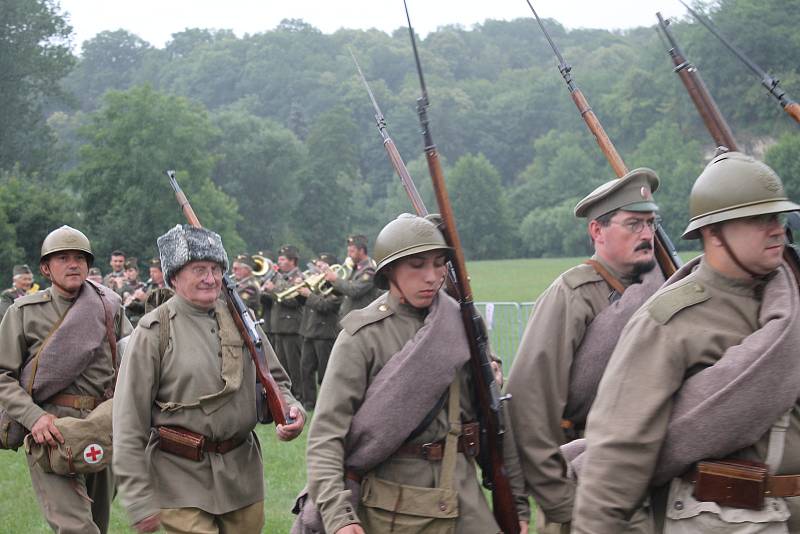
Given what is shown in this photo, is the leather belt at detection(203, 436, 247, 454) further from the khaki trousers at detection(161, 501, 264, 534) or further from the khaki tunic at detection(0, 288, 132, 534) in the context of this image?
the khaki tunic at detection(0, 288, 132, 534)

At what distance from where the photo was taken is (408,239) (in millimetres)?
5191

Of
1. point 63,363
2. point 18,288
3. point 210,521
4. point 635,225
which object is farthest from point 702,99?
point 18,288

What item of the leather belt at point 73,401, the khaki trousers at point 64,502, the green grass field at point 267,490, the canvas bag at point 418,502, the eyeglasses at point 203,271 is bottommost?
the green grass field at point 267,490

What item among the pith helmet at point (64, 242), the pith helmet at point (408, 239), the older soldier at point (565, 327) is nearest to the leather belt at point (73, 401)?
the pith helmet at point (64, 242)

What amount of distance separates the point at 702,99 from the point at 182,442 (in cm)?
325

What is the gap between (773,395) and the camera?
383cm

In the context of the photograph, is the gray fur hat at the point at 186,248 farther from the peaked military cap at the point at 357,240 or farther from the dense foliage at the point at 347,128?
the peaked military cap at the point at 357,240

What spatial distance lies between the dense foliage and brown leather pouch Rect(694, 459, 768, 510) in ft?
26.9

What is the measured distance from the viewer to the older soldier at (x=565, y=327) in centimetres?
519

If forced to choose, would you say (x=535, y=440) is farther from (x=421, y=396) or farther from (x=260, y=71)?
(x=260, y=71)

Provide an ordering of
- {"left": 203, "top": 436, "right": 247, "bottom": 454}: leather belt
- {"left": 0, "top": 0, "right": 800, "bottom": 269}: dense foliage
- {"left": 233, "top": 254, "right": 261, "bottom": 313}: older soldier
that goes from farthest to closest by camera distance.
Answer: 1. {"left": 0, "top": 0, "right": 800, "bottom": 269}: dense foliage
2. {"left": 233, "top": 254, "right": 261, "bottom": 313}: older soldier
3. {"left": 203, "top": 436, "right": 247, "bottom": 454}: leather belt

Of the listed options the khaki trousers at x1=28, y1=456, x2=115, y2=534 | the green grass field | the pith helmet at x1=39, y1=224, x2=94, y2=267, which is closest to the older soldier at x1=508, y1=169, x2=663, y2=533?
the khaki trousers at x1=28, y1=456, x2=115, y2=534

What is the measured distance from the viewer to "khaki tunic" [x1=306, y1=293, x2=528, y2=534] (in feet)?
16.6

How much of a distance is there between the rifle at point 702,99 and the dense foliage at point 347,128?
19.0ft
